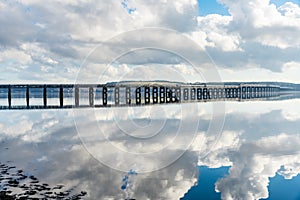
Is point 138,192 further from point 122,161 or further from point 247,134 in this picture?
point 247,134

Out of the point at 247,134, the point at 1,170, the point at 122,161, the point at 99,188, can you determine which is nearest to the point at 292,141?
the point at 247,134

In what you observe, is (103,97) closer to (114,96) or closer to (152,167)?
(114,96)

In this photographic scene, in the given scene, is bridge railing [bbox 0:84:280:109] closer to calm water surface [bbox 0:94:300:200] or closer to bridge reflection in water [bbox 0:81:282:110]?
bridge reflection in water [bbox 0:81:282:110]

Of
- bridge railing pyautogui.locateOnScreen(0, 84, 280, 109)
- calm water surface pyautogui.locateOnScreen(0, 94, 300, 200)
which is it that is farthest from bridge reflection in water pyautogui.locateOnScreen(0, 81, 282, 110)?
calm water surface pyautogui.locateOnScreen(0, 94, 300, 200)

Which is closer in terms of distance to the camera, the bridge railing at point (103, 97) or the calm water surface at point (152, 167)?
the calm water surface at point (152, 167)

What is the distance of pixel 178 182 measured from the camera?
15.4m

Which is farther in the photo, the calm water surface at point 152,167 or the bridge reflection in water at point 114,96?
the bridge reflection in water at point 114,96

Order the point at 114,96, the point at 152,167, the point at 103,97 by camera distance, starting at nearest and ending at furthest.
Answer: the point at 152,167 → the point at 103,97 → the point at 114,96

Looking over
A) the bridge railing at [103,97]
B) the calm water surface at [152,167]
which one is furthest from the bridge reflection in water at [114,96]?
the calm water surface at [152,167]

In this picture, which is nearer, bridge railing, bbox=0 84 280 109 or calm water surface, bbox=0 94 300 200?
calm water surface, bbox=0 94 300 200

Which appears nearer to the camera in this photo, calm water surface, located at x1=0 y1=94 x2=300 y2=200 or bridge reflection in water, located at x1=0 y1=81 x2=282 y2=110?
calm water surface, located at x1=0 y1=94 x2=300 y2=200

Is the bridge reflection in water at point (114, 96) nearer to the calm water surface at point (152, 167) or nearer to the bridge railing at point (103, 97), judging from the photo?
the bridge railing at point (103, 97)

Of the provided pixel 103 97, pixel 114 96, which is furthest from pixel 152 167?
pixel 114 96

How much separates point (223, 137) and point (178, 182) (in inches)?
578
